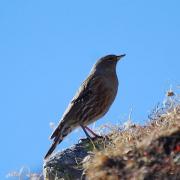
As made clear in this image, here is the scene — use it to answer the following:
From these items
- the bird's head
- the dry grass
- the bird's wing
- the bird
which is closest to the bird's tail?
the bird

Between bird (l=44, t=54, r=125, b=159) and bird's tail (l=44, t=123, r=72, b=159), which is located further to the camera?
bird (l=44, t=54, r=125, b=159)

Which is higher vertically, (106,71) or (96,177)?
(106,71)

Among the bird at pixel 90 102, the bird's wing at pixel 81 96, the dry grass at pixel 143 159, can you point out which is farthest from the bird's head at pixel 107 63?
the dry grass at pixel 143 159

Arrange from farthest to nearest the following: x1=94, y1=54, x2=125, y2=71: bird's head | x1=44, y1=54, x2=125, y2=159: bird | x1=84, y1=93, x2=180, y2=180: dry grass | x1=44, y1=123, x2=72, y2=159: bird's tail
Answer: x1=94, y1=54, x2=125, y2=71: bird's head, x1=44, y1=54, x2=125, y2=159: bird, x1=44, y1=123, x2=72, y2=159: bird's tail, x1=84, y1=93, x2=180, y2=180: dry grass

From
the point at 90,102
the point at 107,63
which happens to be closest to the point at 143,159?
the point at 90,102

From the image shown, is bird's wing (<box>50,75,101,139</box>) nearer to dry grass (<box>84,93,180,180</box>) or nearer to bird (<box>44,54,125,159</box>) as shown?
bird (<box>44,54,125,159</box>)

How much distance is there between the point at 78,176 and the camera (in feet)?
25.0

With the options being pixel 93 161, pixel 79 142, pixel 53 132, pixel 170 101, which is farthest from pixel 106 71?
pixel 93 161

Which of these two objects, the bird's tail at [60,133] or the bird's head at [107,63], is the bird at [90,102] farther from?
the bird's head at [107,63]

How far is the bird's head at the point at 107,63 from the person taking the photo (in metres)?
12.0

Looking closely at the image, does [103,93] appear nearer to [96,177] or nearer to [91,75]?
[91,75]

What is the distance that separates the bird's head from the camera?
471 inches

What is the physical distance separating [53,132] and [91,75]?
1.54 metres

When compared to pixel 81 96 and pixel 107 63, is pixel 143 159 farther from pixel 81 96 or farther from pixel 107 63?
pixel 107 63
